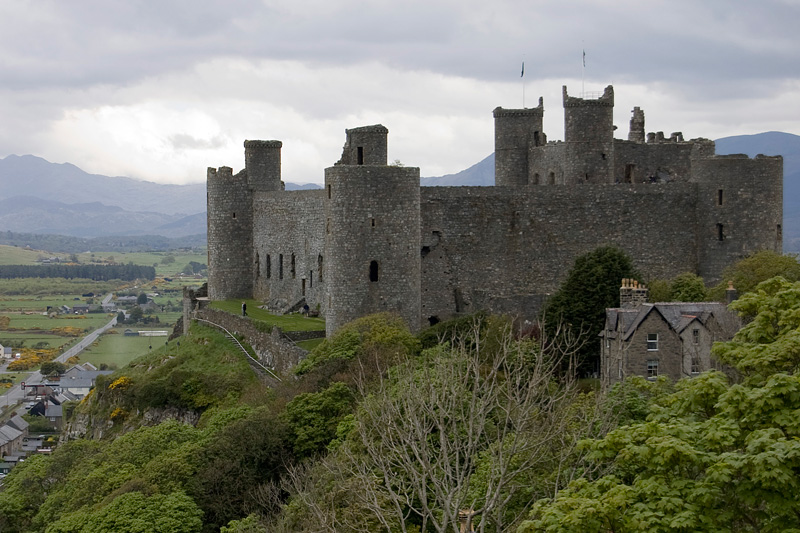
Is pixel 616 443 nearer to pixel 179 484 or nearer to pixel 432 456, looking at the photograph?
pixel 432 456

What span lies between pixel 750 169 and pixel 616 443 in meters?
28.3

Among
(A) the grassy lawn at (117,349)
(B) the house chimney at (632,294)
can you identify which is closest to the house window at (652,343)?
(B) the house chimney at (632,294)

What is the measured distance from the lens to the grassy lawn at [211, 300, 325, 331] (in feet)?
143

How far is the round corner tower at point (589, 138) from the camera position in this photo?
144 feet

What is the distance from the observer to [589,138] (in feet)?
144

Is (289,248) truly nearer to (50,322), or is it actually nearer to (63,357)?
(63,357)

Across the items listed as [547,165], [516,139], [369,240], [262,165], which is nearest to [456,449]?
[369,240]

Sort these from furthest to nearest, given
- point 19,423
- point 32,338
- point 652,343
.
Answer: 1. point 32,338
2. point 19,423
3. point 652,343

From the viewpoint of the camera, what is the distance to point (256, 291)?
52.8 meters

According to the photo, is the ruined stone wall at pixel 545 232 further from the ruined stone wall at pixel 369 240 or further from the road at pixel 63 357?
the road at pixel 63 357

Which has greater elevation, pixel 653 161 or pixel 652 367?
pixel 653 161

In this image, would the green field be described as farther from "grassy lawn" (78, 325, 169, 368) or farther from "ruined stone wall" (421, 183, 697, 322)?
"ruined stone wall" (421, 183, 697, 322)

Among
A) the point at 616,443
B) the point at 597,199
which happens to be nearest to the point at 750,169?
the point at 597,199

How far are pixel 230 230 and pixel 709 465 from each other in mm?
38872
